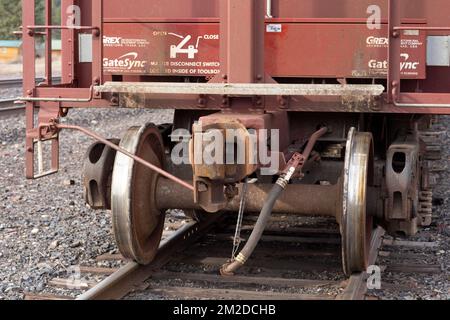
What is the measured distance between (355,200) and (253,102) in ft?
3.19

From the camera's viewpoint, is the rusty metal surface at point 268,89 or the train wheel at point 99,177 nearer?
the rusty metal surface at point 268,89

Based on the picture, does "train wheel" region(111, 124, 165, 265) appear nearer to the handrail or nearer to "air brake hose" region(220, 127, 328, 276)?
"air brake hose" region(220, 127, 328, 276)

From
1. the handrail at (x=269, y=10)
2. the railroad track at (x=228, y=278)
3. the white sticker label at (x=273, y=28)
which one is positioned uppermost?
the handrail at (x=269, y=10)

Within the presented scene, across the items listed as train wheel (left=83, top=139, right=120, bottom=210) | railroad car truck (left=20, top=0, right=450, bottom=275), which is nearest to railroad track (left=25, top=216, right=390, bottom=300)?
railroad car truck (left=20, top=0, right=450, bottom=275)

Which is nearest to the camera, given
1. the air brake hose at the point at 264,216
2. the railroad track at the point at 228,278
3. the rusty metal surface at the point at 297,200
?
the air brake hose at the point at 264,216

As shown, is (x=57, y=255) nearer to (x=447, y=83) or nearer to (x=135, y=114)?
(x=447, y=83)

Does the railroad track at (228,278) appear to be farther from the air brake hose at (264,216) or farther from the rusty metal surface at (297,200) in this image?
the rusty metal surface at (297,200)

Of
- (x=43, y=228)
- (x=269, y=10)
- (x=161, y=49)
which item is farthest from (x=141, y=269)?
(x=269, y=10)

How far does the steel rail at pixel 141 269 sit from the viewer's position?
5.17m

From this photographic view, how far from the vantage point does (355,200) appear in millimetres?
5062

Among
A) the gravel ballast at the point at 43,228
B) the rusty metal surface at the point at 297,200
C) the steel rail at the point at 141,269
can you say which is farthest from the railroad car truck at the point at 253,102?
the gravel ballast at the point at 43,228

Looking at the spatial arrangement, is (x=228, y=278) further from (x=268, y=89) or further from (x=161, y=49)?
(x=161, y=49)

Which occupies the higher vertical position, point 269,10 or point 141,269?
point 269,10

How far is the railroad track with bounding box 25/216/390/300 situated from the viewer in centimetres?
530
